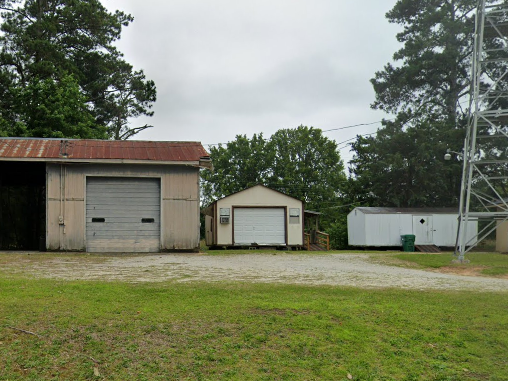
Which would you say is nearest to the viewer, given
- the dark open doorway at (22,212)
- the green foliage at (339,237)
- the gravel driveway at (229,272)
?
the gravel driveway at (229,272)

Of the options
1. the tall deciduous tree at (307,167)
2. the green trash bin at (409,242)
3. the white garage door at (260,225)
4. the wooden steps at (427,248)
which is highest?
the tall deciduous tree at (307,167)

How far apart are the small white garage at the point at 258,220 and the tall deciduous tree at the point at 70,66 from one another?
9.59 meters

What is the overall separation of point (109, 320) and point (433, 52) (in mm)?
36306

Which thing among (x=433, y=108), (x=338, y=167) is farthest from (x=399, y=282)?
(x=338, y=167)

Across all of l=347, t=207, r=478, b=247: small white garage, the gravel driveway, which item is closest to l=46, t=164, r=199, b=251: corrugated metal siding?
the gravel driveway

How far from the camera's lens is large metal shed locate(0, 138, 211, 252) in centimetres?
1606

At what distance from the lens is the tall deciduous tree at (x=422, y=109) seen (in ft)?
115

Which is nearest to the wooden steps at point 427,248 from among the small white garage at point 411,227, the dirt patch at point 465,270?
the small white garage at point 411,227

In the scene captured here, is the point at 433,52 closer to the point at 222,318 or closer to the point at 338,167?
the point at 338,167

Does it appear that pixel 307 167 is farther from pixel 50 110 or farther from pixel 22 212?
pixel 22 212

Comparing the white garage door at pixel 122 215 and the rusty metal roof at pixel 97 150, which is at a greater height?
the rusty metal roof at pixel 97 150

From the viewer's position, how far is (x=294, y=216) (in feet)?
82.1

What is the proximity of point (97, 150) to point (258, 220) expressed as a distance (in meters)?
10.1

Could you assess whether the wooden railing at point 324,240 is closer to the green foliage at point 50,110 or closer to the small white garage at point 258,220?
the small white garage at point 258,220
